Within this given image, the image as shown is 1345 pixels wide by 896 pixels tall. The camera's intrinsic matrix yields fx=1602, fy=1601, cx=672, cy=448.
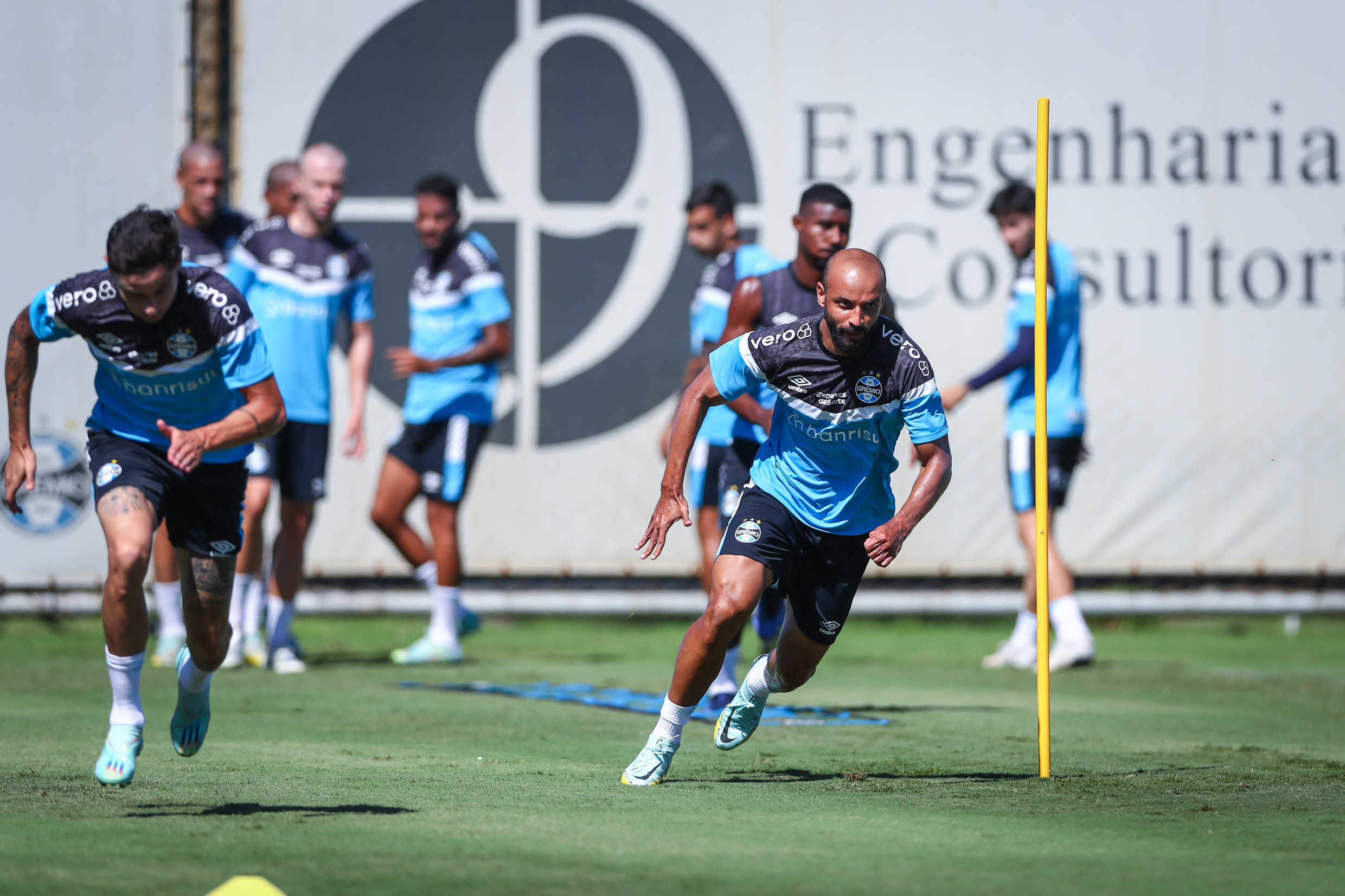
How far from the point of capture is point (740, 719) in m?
5.75

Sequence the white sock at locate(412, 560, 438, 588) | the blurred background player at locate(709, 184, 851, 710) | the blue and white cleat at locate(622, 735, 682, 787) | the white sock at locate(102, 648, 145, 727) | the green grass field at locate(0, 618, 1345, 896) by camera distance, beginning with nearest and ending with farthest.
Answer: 1. the green grass field at locate(0, 618, 1345, 896)
2. the white sock at locate(102, 648, 145, 727)
3. the blue and white cleat at locate(622, 735, 682, 787)
4. the blurred background player at locate(709, 184, 851, 710)
5. the white sock at locate(412, 560, 438, 588)

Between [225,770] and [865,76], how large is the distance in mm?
8178

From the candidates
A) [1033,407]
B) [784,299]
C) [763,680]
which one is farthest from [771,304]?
[1033,407]

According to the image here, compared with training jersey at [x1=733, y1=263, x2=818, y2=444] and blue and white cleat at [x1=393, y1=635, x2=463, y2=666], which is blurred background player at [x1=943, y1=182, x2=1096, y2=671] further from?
blue and white cleat at [x1=393, y1=635, x2=463, y2=666]

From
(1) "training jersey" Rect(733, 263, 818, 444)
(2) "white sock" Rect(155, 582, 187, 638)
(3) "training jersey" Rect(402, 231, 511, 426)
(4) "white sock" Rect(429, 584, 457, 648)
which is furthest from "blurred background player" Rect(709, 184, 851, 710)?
(2) "white sock" Rect(155, 582, 187, 638)

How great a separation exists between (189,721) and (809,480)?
2336mm

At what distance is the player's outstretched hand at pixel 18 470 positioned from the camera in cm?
532

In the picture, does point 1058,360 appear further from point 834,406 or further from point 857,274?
point 857,274

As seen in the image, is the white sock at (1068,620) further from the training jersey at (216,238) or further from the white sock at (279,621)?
the training jersey at (216,238)

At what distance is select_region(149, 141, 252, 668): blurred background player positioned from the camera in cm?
941

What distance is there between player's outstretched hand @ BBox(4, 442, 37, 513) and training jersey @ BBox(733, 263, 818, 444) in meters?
3.07

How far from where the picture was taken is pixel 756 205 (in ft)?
39.1

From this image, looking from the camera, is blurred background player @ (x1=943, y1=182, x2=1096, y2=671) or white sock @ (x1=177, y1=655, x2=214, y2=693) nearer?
white sock @ (x1=177, y1=655, x2=214, y2=693)

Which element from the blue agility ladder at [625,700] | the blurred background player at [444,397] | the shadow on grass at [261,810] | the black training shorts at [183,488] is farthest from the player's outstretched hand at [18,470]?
the blurred background player at [444,397]
